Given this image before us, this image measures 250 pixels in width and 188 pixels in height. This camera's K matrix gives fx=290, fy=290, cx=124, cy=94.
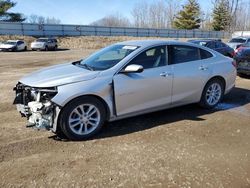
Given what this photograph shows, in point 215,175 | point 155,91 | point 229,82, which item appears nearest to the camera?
point 215,175

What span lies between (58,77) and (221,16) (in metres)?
66.6

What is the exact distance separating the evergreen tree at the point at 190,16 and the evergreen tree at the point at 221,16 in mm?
5517

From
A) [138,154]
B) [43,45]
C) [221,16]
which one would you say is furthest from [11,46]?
[221,16]

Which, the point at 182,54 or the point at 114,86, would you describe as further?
the point at 182,54

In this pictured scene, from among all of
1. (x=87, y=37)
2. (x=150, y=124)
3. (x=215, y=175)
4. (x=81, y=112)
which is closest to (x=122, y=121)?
(x=150, y=124)

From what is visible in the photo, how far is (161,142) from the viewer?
15.0ft

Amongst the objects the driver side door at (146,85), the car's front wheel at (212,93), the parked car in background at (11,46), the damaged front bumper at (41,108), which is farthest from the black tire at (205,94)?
the parked car in background at (11,46)

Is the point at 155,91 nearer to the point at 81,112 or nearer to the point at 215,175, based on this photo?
the point at 81,112

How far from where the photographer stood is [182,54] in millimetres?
5773

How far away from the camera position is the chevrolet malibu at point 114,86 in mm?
4473

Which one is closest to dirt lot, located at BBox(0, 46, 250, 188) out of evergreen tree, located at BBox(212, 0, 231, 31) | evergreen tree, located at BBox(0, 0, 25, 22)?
evergreen tree, located at BBox(0, 0, 25, 22)

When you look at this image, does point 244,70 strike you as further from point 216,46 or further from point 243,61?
point 216,46

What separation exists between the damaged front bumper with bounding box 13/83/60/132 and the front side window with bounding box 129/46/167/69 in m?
1.53

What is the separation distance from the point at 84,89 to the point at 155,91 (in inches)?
55.7
